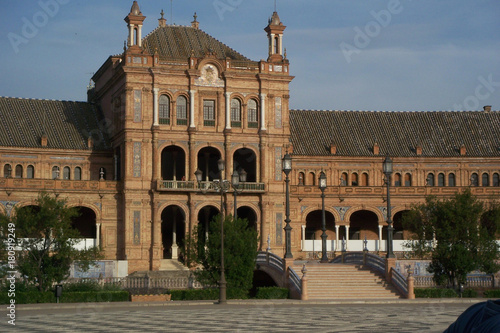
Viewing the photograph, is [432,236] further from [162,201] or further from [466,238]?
[162,201]

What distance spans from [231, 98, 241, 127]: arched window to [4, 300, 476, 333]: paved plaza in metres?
28.6

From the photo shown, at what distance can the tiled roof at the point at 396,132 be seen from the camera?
7775 cm

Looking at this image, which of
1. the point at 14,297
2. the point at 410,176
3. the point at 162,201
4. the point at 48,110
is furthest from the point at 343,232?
the point at 14,297

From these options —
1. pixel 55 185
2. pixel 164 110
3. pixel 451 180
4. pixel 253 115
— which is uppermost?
pixel 164 110

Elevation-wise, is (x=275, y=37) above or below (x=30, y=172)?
above

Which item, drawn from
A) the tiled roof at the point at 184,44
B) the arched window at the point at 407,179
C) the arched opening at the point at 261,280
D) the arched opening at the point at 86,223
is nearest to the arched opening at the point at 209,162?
the tiled roof at the point at 184,44

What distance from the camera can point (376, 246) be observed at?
7281 centimetres

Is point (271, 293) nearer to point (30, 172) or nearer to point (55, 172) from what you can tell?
point (55, 172)

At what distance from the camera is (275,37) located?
70.8 meters

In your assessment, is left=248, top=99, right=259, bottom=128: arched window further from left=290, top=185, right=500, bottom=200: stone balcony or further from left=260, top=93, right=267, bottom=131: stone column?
left=290, top=185, right=500, bottom=200: stone balcony

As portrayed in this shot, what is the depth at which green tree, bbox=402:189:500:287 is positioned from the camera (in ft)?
156

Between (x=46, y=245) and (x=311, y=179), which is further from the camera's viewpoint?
(x=311, y=179)

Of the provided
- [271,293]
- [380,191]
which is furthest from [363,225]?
[271,293]

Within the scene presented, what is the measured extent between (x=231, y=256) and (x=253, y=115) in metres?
24.5
